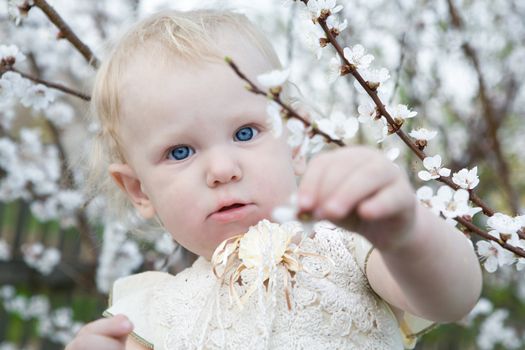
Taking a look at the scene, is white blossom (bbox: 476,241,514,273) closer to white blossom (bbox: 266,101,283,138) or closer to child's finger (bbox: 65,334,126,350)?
white blossom (bbox: 266,101,283,138)

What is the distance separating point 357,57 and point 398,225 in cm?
42

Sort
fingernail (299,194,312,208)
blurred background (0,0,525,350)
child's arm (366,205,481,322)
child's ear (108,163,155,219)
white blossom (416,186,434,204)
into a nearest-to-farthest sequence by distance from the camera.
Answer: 1. fingernail (299,194,312,208)
2. child's arm (366,205,481,322)
3. white blossom (416,186,434,204)
4. child's ear (108,163,155,219)
5. blurred background (0,0,525,350)

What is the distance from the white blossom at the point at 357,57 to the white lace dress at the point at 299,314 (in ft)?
0.89

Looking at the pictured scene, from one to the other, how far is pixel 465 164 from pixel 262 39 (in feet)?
6.50

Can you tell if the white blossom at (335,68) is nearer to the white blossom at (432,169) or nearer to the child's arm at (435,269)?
the white blossom at (432,169)

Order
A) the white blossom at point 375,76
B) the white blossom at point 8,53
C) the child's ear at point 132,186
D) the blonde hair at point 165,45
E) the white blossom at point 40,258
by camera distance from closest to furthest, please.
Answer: the white blossom at point 375,76 < the blonde hair at point 165,45 < the child's ear at point 132,186 < the white blossom at point 8,53 < the white blossom at point 40,258

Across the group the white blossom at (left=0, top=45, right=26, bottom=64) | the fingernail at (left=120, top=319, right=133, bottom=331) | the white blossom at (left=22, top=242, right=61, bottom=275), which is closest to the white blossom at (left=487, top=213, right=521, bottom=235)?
the fingernail at (left=120, top=319, right=133, bottom=331)

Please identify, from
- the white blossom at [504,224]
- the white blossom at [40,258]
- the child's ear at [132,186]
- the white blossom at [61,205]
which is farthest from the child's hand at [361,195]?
the white blossom at [40,258]

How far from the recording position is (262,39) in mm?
1258

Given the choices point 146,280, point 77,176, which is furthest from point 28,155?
point 146,280

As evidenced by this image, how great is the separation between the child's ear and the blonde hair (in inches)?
1.1

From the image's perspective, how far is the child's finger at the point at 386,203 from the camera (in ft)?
2.11

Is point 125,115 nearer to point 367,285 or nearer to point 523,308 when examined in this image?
point 367,285

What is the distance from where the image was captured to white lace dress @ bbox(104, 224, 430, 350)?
1045 millimetres
